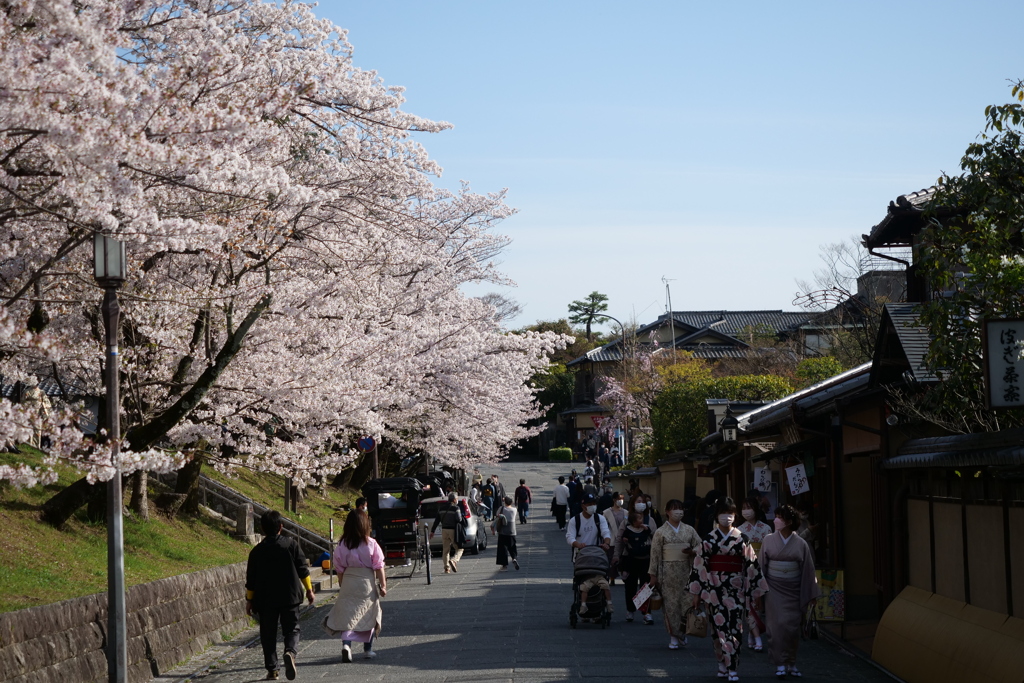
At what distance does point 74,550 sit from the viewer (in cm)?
1471

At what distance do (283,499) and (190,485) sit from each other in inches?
338

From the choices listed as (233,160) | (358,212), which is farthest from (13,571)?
(358,212)

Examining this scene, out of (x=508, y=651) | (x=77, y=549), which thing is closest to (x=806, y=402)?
(x=508, y=651)

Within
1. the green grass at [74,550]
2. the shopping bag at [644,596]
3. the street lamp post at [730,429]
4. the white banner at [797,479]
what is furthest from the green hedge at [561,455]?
the shopping bag at [644,596]

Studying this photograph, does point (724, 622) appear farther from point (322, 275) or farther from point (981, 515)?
point (322, 275)

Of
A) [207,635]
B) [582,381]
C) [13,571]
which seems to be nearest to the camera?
[13,571]

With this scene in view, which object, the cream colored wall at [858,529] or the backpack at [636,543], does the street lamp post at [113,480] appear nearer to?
the backpack at [636,543]

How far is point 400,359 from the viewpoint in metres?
23.2

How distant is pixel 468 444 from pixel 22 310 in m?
22.2

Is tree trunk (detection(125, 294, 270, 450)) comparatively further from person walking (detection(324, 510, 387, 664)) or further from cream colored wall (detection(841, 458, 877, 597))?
cream colored wall (detection(841, 458, 877, 597))

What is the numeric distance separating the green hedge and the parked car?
42.2 metres

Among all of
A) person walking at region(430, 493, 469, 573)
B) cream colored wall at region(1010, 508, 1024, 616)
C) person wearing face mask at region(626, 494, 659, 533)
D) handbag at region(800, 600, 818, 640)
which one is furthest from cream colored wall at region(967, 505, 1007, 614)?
person walking at region(430, 493, 469, 573)

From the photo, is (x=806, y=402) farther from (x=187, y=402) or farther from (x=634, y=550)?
(x=187, y=402)

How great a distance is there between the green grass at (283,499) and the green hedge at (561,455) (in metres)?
42.6
